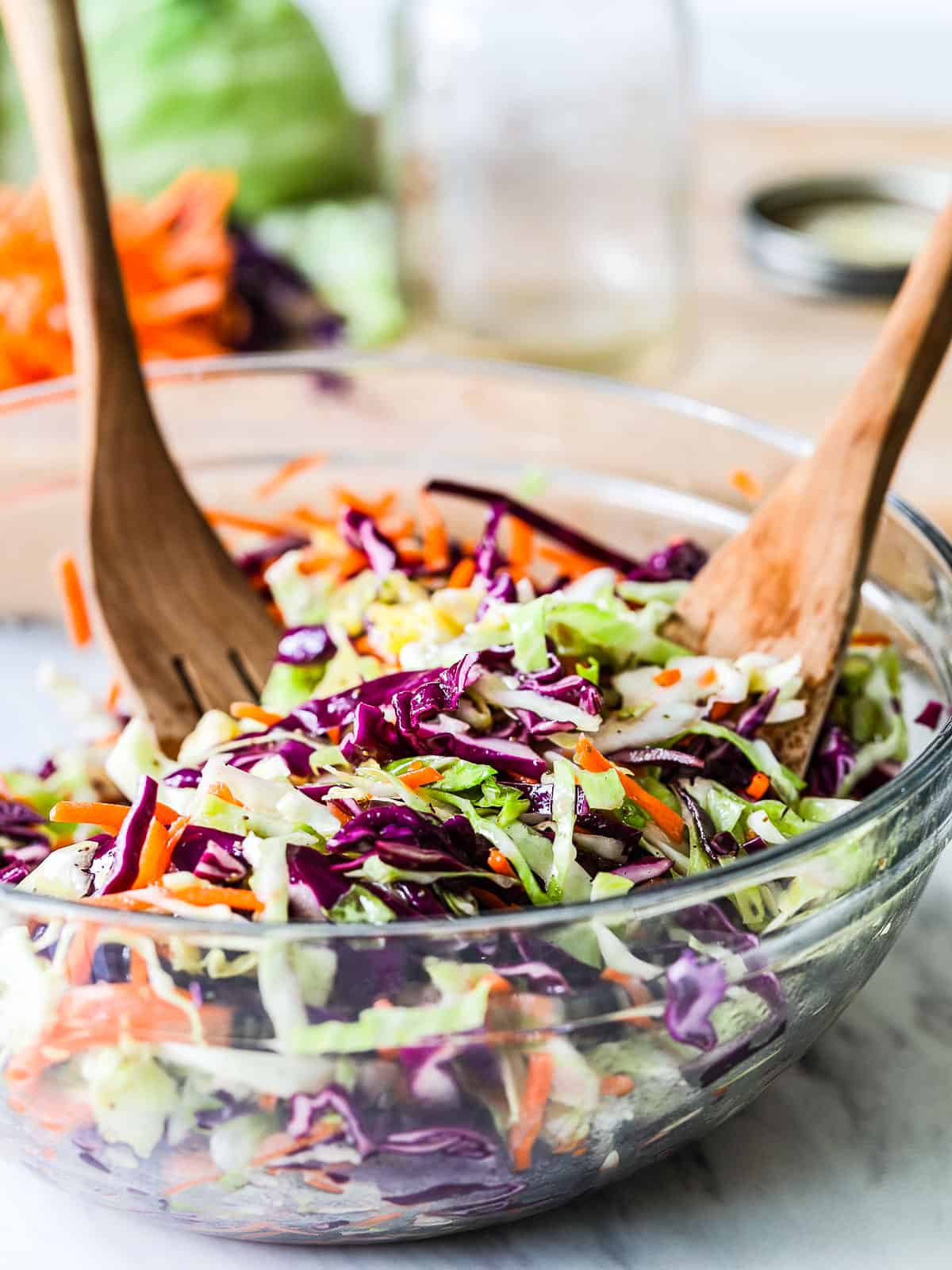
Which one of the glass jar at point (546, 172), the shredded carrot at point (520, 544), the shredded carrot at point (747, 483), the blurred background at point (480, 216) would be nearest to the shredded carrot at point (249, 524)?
the shredded carrot at point (520, 544)

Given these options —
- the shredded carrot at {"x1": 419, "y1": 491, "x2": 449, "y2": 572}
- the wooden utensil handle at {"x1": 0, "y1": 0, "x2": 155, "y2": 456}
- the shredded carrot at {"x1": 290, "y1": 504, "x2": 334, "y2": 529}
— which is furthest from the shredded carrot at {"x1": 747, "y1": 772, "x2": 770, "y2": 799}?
the wooden utensil handle at {"x1": 0, "y1": 0, "x2": 155, "y2": 456}

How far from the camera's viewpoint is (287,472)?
1893 millimetres

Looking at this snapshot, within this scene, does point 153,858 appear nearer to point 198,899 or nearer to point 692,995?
point 198,899

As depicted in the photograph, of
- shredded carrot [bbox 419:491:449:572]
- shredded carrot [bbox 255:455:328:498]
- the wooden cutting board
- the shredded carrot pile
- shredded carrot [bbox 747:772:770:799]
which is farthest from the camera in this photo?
the shredded carrot pile

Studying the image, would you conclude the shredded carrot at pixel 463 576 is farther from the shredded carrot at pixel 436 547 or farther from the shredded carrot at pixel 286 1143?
the shredded carrot at pixel 286 1143

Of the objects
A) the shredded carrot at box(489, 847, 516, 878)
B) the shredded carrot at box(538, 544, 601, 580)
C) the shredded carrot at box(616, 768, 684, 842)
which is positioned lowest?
the shredded carrot at box(538, 544, 601, 580)

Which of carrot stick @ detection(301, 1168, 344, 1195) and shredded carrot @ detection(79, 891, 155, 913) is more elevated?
shredded carrot @ detection(79, 891, 155, 913)

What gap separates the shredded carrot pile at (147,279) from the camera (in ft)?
8.34

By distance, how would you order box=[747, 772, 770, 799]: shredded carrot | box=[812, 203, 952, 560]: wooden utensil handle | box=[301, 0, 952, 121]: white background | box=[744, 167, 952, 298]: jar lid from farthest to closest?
box=[301, 0, 952, 121]: white background < box=[744, 167, 952, 298]: jar lid < box=[812, 203, 952, 560]: wooden utensil handle < box=[747, 772, 770, 799]: shredded carrot

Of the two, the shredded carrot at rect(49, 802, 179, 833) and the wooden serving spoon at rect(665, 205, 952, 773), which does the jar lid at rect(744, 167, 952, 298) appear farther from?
the shredded carrot at rect(49, 802, 179, 833)

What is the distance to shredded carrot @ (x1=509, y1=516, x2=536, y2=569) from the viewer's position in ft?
5.42

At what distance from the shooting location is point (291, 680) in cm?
146

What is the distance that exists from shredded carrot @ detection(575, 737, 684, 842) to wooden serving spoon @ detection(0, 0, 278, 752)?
50cm

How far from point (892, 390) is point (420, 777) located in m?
0.57
